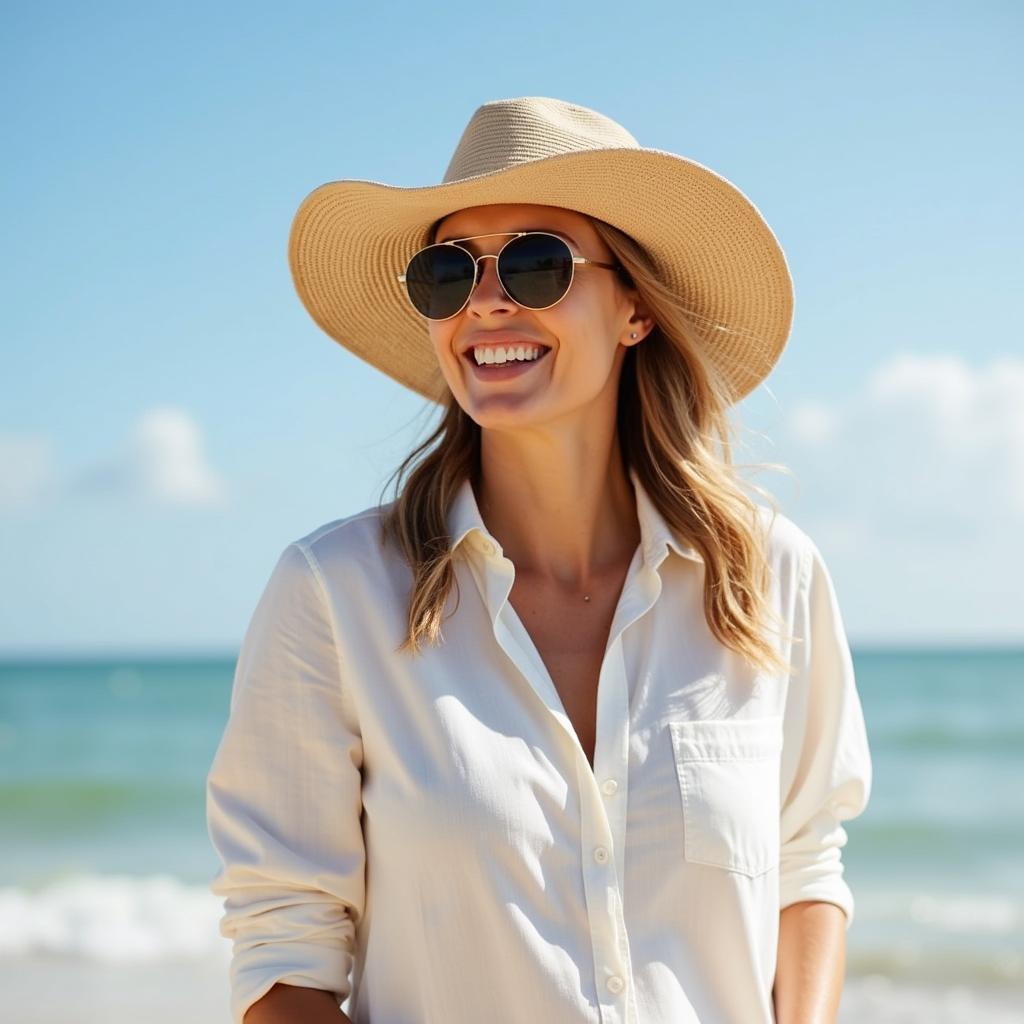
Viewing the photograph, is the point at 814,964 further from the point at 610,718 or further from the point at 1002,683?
the point at 1002,683

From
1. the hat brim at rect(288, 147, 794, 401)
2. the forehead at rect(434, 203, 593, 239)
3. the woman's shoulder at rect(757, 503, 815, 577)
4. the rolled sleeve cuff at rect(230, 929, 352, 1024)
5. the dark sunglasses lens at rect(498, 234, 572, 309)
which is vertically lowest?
the rolled sleeve cuff at rect(230, 929, 352, 1024)

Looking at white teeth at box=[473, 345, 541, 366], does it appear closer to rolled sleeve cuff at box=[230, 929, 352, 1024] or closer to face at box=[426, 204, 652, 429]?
face at box=[426, 204, 652, 429]

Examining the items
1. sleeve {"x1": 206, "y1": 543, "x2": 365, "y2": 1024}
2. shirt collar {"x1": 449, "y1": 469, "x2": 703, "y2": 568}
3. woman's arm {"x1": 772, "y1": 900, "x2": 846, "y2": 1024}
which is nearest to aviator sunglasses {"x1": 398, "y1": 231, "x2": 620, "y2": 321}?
shirt collar {"x1": 449, "y1": 469, "x2": 703, "y2": 568}

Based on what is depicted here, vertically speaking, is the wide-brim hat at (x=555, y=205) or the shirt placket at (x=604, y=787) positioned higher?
the wide-brim hat at (x=555, y=205)

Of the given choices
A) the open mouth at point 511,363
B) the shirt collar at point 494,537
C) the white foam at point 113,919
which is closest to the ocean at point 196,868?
the white foam at point 113,919

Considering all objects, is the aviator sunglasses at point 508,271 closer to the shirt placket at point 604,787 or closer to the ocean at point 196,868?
the shirt placket at point 604,787

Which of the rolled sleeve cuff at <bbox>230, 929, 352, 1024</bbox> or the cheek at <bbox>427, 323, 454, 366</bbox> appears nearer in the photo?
the rolled sleeve cuff at <bbox>230, 929, 352, 1024</bbox>

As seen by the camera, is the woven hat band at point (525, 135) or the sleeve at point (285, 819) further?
the woven hat band at point (525, 135)

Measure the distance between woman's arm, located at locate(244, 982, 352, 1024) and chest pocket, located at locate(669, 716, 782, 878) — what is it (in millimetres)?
666

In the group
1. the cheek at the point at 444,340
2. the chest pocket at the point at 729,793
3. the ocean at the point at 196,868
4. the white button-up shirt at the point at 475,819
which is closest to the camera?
the white button-up shirt at the point at 475,819

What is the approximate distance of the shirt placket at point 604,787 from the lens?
2150mm

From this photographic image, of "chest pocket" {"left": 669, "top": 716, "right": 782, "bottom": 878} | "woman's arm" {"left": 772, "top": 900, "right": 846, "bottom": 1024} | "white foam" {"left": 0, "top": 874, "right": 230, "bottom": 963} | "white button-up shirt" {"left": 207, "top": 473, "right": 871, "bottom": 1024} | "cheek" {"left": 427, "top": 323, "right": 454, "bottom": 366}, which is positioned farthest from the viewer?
"white foam" {"left": 0, "top": 874, "right": 230, "bottom": 963}

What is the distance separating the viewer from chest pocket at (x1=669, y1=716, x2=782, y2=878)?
2270 millimetres

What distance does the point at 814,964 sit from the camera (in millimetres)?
2512
